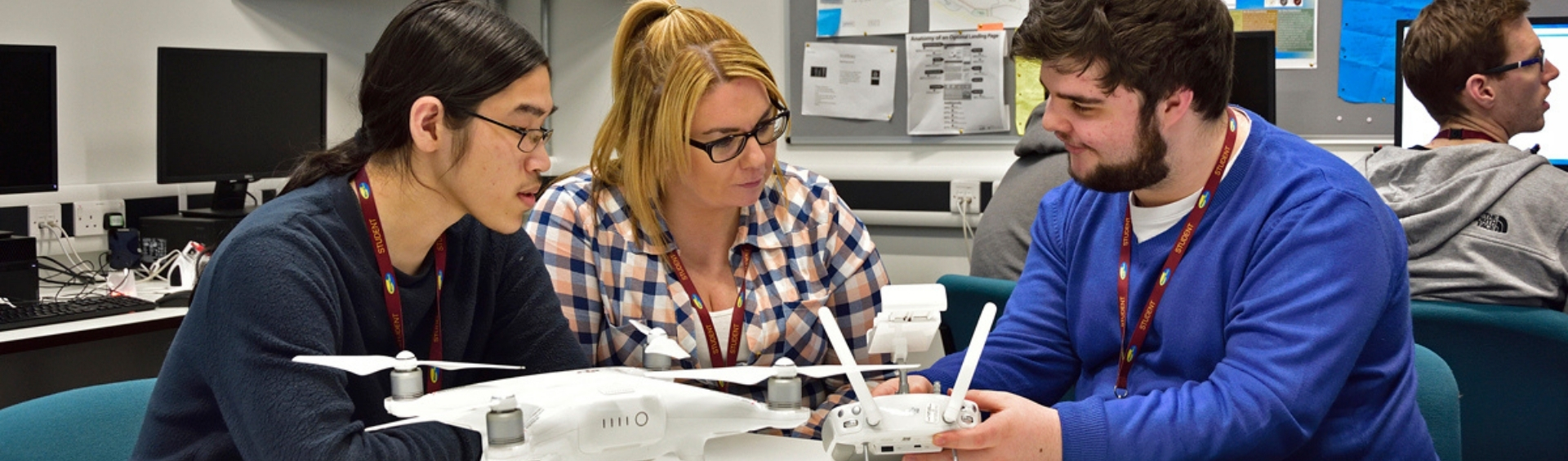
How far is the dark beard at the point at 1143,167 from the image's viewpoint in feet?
4.66

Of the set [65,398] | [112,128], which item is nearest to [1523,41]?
[65,398]

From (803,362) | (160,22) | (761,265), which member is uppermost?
(160,22)

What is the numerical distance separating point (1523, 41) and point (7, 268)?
3146 millimetres

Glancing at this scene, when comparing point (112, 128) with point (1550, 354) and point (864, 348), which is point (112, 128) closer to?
point (864, 348)

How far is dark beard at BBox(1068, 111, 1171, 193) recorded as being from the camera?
142cm

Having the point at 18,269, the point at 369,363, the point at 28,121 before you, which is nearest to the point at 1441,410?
the point at 369,363

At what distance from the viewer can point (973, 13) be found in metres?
3.68

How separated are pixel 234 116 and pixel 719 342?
2.10 metres

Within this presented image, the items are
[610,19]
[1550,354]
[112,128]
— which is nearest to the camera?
[1550,354]

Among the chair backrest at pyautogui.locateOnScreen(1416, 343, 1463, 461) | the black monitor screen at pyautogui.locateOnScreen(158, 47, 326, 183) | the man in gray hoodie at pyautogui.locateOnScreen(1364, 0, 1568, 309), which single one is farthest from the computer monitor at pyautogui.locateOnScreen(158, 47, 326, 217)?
the chair backrest at pyautogui.locateOnScreen(1416, 343, 1463, 461)

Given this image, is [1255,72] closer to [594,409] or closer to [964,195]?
[964,195]

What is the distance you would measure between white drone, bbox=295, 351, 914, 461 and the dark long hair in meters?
0.37

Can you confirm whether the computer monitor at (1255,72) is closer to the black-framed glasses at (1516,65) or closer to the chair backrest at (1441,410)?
the black-framed glasses at (1516,65)

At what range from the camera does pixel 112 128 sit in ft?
11.2
